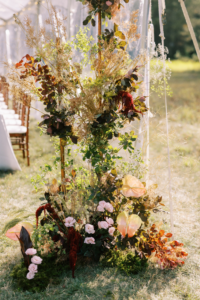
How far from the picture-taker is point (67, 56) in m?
1.76

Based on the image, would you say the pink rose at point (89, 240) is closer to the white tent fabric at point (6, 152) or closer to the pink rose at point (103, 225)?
the pink rose at point (103, 225)

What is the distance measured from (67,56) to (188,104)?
22.2 ft

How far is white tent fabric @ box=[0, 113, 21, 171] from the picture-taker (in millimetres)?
3359

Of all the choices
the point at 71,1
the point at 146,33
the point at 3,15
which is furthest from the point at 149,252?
the point at 3,15

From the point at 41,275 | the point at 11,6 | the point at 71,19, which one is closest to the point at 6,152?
the point at 41,275

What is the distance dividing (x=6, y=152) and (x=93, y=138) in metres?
1.95

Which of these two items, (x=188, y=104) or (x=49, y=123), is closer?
(x=49, y=123)

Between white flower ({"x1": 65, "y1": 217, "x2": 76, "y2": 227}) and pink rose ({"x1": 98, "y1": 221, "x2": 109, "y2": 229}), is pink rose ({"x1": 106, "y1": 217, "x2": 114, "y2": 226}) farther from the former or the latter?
white flower ({"x1": 65, "y1": 217, "x2": 76, "y2": 227})

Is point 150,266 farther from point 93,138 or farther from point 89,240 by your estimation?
point 93,138

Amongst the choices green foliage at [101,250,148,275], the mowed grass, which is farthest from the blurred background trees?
green foliage at [101,250,148,275]

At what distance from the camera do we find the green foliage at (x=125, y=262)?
1841mm

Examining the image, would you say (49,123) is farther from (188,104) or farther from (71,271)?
(188,104)

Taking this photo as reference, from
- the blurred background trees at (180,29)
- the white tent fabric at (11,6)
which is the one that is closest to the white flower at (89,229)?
the white tent fabric at (11,6)

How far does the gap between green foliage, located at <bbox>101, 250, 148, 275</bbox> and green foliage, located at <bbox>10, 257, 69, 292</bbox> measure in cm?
28
